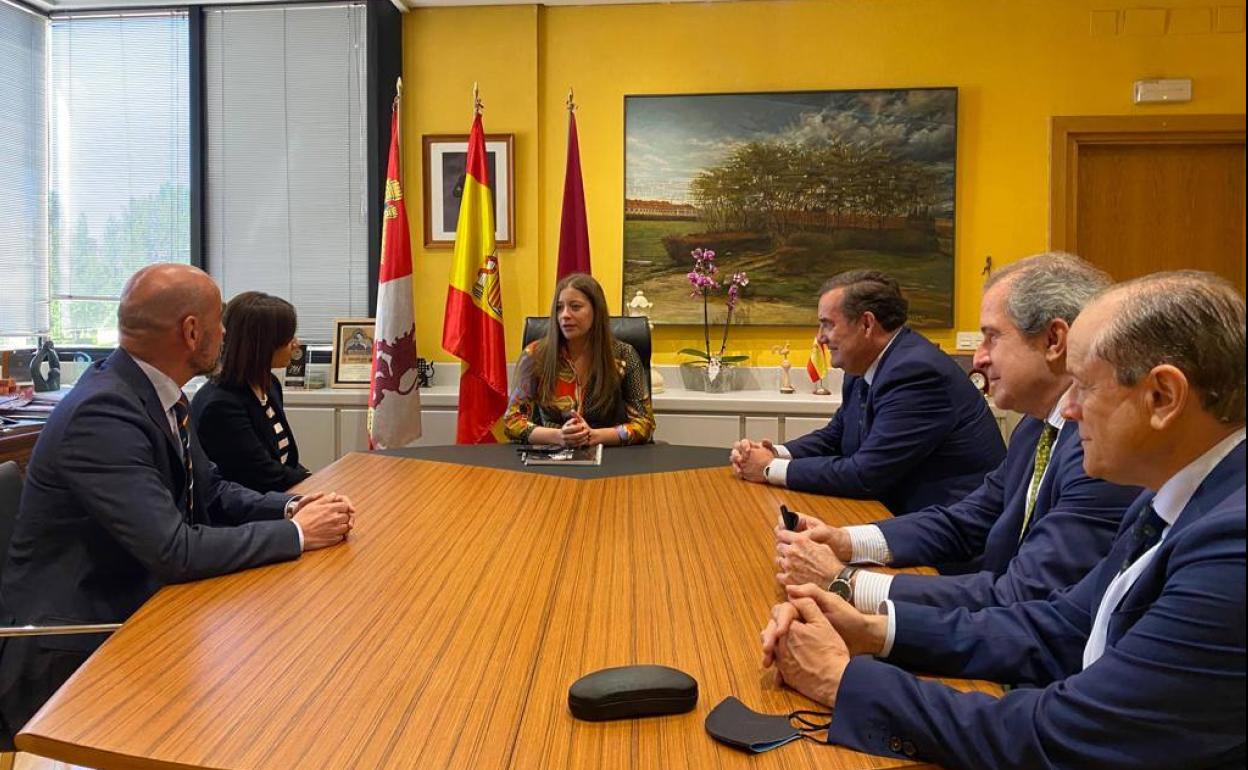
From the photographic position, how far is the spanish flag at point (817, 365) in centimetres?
486

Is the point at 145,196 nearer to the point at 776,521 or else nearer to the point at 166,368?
the point at 166,368

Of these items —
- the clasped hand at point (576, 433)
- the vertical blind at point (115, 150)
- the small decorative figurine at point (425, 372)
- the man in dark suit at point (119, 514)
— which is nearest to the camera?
the man in dark suit at point (119, 514)

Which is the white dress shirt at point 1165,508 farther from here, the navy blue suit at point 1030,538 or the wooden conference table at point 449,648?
the navy blue suit at point 1030,538

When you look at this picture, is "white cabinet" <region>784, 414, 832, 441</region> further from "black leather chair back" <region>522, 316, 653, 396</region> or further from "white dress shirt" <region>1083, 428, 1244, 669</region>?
"white dress shirt" <region>1083, 428, 1244, 669</region>

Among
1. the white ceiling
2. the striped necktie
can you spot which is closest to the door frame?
the white ceiling

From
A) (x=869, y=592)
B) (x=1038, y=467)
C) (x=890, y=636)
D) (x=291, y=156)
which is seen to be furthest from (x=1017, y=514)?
(x=291, y=156)

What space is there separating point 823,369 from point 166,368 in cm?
353

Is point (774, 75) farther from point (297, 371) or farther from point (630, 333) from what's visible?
point (297, 371)

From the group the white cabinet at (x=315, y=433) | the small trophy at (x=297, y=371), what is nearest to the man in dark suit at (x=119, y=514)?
the white cabinet at (x=315, y=433)

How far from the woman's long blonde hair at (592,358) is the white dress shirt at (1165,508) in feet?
8.01

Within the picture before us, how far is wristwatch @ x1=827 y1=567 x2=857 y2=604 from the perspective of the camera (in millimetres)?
1617

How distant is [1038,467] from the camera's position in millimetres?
1805

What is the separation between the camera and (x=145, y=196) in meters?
5.33

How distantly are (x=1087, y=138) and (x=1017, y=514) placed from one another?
145 inches
